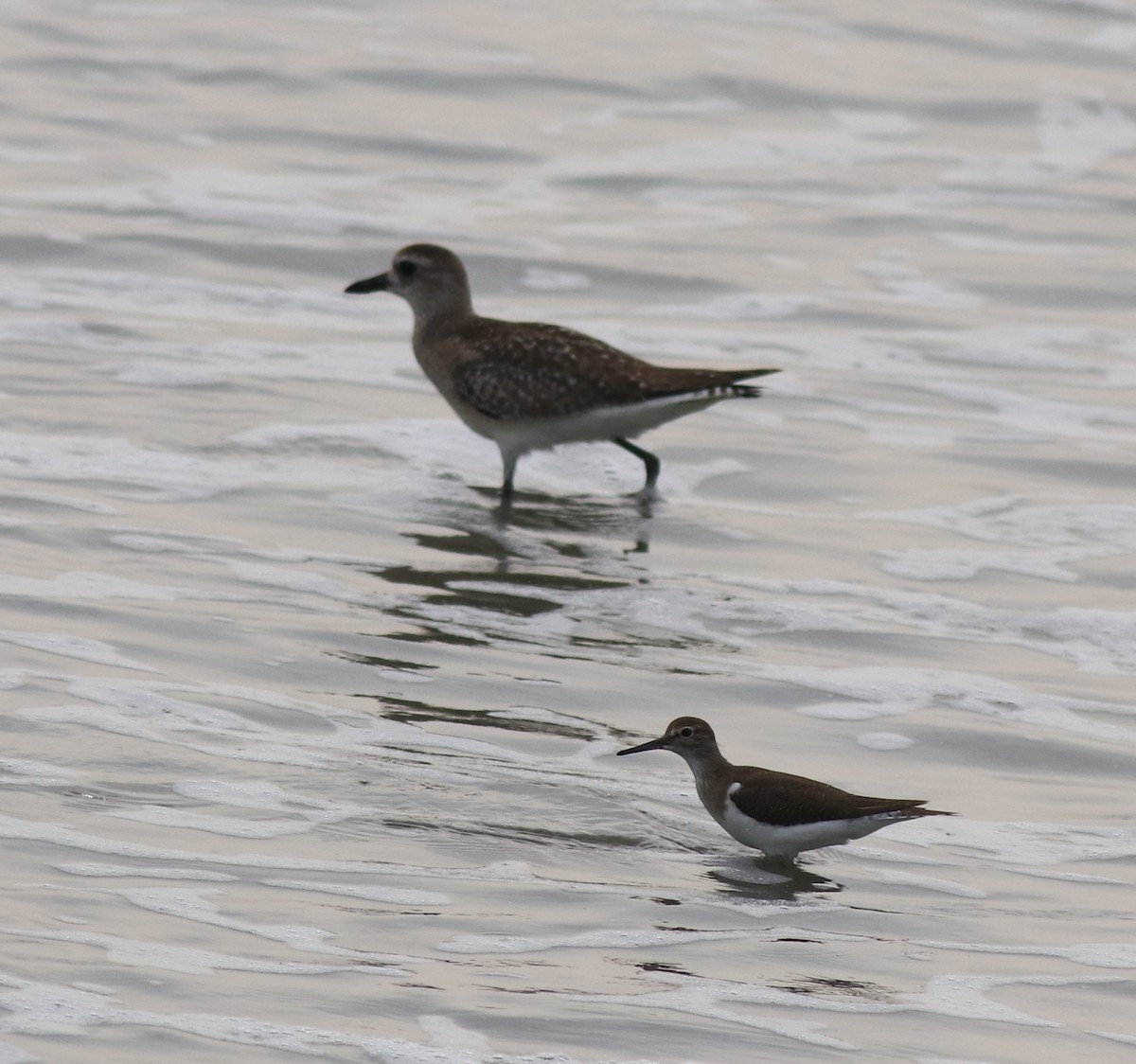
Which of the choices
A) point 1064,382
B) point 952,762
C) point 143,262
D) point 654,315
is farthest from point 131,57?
point 952,762

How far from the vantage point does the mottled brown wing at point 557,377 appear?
33.9ft

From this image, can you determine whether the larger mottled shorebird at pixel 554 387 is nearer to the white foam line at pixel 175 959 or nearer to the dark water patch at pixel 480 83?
the white foam line at pixel 175 959

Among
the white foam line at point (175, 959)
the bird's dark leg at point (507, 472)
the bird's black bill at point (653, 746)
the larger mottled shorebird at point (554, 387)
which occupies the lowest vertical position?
the white foam line at point (175, 959)

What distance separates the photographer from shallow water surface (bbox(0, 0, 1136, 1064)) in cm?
515

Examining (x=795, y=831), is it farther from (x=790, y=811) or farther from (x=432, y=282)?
(x=432, y=282)

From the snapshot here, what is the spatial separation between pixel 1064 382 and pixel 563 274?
370cm

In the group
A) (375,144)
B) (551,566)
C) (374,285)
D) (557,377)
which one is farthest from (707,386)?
(375,144)

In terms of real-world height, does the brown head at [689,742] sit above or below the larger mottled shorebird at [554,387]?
below

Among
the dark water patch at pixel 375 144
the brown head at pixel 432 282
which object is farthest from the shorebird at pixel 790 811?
the dark water patch at pixel 375 144

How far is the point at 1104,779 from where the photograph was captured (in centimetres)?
702

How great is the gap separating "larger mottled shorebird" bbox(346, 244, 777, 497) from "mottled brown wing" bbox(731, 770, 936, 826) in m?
4.20

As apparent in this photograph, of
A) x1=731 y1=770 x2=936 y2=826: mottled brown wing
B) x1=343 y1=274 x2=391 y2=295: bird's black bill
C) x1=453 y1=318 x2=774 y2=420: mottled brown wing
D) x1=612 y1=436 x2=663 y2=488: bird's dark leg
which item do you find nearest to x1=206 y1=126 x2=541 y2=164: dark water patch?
x1=343 y1=274 x2=391 y2=295: bird's black bill

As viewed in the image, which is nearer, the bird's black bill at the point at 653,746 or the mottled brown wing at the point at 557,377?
the bird's black bill at the point at 653,746

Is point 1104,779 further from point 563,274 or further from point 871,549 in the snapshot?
point 563,274
